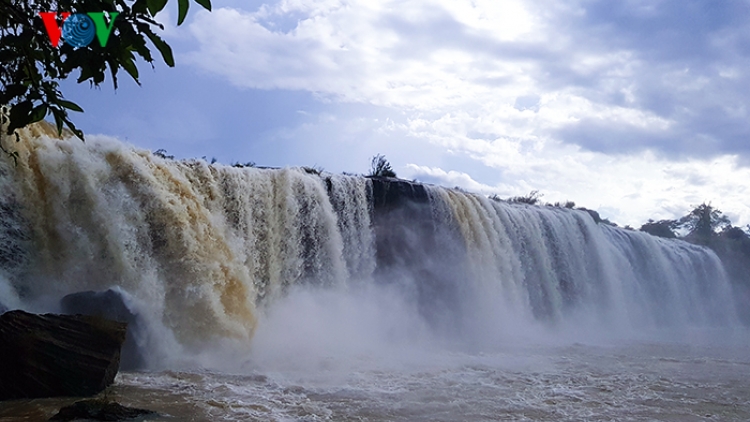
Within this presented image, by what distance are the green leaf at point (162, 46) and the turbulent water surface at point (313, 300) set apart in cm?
466

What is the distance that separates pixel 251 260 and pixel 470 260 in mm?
7002

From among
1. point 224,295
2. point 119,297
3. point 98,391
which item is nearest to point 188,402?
point 98,391

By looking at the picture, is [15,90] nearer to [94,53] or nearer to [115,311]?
[94,53]

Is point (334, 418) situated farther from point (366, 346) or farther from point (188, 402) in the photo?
point (366, 346)

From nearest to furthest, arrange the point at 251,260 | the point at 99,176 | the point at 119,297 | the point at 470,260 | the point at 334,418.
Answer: the point at 334,418, the point at 119,297, the point at 99,176, the point at 251,260, the point at 470,260

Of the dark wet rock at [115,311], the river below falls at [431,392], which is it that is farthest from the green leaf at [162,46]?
the dark wet rock at [115,311]

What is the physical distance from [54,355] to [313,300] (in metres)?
A: 7.27

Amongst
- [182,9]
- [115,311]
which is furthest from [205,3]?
[115,311]

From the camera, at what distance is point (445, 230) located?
55.2ft

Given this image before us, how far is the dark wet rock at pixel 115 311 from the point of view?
7.84 m

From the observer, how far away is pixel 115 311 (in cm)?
796

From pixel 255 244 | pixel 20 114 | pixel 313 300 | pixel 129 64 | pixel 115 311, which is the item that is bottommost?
pixel 115 311

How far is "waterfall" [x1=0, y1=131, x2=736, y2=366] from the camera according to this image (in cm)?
880

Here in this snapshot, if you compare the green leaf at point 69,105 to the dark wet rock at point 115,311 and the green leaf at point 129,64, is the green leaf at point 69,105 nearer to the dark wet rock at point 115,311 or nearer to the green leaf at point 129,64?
the green leaf at point 129,64
